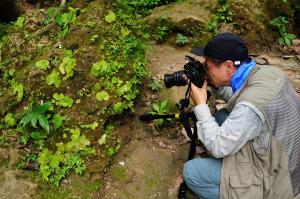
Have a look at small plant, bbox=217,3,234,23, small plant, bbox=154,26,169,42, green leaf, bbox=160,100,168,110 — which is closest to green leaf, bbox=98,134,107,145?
green leaf, bbox=160,100,168,110

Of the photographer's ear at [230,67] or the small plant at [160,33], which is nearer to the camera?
the photographer's ear at [230,67]

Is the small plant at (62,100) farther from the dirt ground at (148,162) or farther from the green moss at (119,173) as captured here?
the green moss at (119,173)

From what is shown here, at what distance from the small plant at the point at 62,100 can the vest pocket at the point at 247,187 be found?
209 centimetres

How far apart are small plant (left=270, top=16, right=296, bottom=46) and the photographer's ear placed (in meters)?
3.32

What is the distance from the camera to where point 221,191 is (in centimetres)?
365

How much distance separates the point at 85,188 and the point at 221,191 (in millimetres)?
1427

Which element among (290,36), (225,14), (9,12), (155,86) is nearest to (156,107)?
(155,86)

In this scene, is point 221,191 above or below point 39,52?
below

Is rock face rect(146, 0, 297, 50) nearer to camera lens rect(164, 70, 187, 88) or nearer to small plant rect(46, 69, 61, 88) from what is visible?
small plant rect(46, 69, 61, 88)

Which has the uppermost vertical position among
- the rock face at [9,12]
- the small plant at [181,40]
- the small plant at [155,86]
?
the small plant at [181,40]

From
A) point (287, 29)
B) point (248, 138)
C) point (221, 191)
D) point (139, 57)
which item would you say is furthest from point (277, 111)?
point (287, 29)

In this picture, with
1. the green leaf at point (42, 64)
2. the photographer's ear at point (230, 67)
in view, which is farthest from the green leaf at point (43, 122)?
the photographer's ear at point (230, 67)

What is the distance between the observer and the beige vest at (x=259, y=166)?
3480 millimetres

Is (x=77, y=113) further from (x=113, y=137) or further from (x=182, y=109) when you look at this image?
(x=182, y=109)
